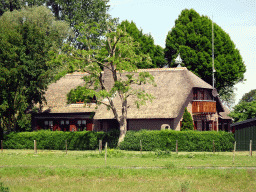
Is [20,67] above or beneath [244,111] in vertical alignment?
above

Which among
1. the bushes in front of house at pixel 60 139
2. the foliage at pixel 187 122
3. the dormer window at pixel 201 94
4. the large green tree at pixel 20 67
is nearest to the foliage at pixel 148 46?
the dormer window at pixel 201 94

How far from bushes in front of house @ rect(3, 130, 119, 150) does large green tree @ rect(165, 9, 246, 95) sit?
86.7 feet

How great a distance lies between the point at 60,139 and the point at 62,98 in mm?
13277

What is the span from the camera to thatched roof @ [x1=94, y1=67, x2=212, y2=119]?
50.7 m

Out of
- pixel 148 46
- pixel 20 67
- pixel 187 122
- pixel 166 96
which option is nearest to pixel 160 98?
pixel 166 96

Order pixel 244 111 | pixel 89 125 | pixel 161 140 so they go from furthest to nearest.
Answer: pixel 89 125 → pixel 244 111 → pixel 161 140

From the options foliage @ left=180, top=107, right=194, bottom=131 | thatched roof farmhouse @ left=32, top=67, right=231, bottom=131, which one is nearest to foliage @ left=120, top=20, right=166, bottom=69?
thatched roof farmhouse @ left=32, top=67, right=231, bottom=131

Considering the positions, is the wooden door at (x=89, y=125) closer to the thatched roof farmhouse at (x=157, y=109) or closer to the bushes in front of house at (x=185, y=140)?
the thatched roof farmhouse at (x=157, y=109)

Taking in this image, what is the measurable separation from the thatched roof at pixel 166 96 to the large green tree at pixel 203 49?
41.3ft

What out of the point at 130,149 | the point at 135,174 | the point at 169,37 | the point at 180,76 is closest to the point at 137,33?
the point at 169,37

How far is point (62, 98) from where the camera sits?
59594 millimetres

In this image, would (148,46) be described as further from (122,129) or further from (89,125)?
(122,129)

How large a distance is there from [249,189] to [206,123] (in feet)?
122

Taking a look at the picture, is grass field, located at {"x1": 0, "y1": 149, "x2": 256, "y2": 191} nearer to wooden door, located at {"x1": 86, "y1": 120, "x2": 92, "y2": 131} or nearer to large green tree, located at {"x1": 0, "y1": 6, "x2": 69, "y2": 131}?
large green tree, located at {"x1": 0, "y1": 6, "x2": 69, "y2": 131}
